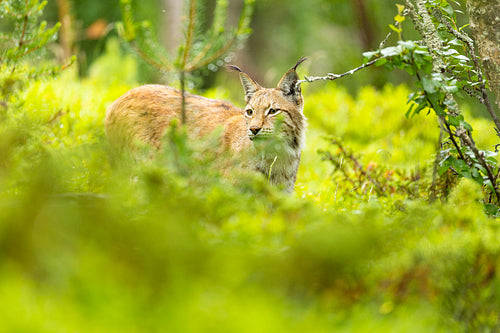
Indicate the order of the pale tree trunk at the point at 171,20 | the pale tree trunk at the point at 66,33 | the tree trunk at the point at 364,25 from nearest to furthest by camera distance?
the pale tree trunk at the point at 66,33
the tree trunk at the point at 364,25
the pale tree trunk at the point at 171,20

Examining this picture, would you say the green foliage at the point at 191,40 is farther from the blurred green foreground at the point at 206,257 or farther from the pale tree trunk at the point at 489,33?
the pale tree trunk at the point at 489,33

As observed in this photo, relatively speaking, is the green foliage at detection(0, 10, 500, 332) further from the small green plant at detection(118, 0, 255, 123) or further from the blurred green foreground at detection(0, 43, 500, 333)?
the small green plant at detection(118, 0, 255, 123)

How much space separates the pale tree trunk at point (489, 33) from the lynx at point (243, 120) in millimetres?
1354

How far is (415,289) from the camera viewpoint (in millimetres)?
2377

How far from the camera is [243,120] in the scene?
4.90m

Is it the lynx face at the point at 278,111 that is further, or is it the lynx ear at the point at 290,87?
the lynx ear at the point at 290,87

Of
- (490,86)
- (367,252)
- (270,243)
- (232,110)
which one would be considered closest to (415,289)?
(367,252)

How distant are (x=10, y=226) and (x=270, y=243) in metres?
1.08

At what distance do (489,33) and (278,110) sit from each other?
1697 mm

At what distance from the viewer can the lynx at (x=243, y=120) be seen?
4.47m

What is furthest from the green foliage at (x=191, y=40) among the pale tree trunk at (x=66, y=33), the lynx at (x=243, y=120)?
the pale tree trunk at (x=66, y=33)

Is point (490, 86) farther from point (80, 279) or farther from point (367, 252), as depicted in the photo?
point (80, 279)

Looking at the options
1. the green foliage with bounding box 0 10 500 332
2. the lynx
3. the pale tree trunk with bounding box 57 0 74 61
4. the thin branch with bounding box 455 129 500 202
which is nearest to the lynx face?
the lynx

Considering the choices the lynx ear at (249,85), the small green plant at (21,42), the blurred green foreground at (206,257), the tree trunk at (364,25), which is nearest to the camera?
the blurred green foreground at (206,257)
